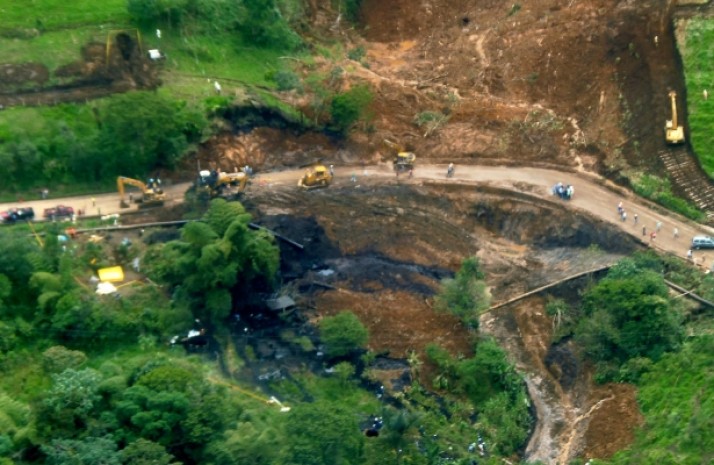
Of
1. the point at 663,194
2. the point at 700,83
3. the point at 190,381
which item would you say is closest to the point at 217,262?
the point at 190,381

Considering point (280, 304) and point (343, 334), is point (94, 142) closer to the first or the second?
point (280, 304)

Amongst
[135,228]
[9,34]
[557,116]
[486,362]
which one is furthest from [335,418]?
[9,34]

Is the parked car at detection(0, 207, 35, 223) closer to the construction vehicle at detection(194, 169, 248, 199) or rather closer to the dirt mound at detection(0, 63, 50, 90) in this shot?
the construction vehicle at detection(194, 169, 248, 199)

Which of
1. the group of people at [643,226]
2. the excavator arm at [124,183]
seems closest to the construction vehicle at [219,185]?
the excavator arm at [124,183]

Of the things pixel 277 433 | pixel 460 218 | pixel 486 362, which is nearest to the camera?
pixel 277 433

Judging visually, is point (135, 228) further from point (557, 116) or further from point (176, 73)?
point (557, 116)

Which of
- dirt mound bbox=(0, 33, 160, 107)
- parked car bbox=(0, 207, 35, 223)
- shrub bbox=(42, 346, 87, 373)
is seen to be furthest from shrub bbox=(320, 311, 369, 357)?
dirt mound bbox=(0, 33, 160, 107)
